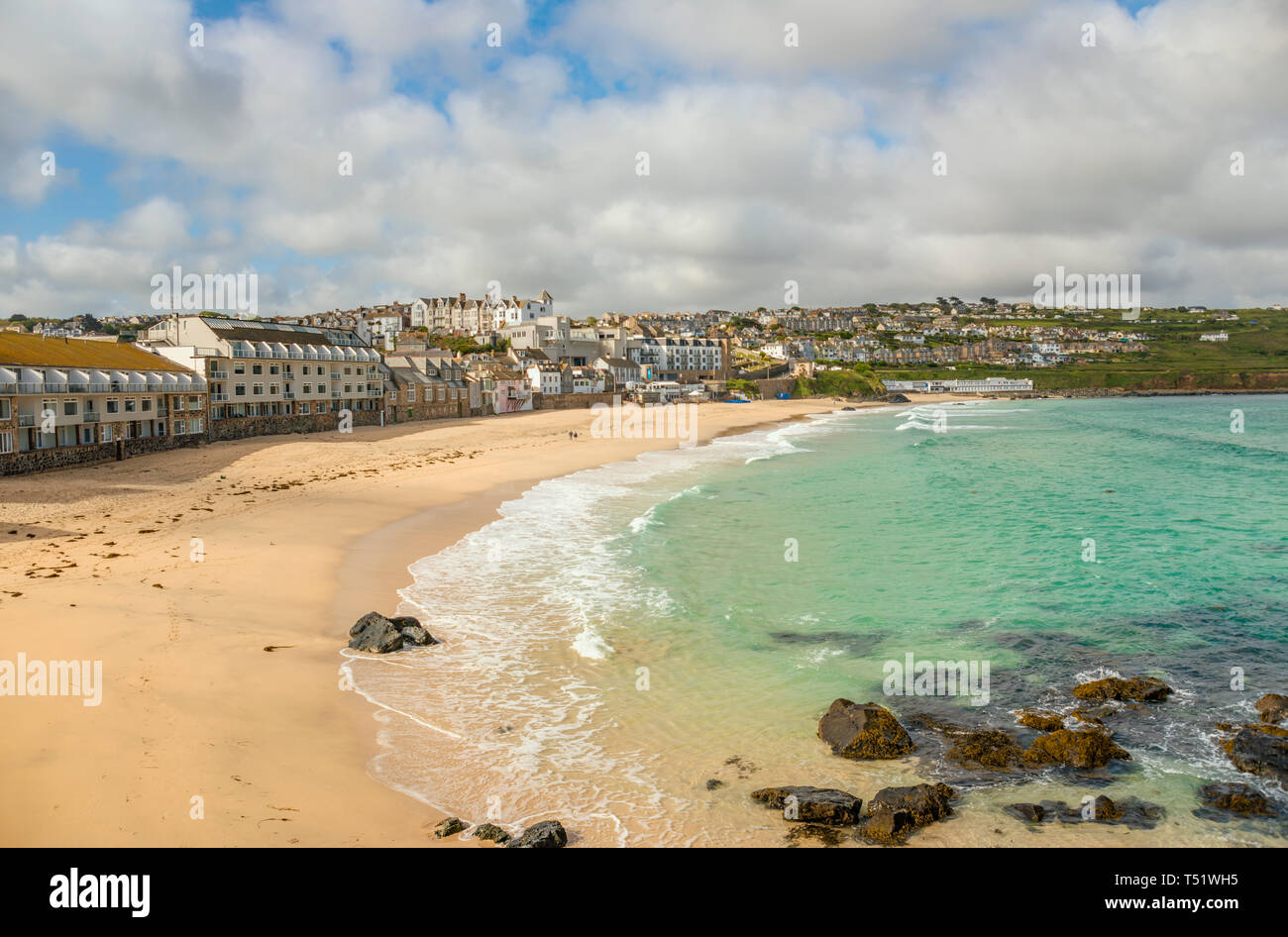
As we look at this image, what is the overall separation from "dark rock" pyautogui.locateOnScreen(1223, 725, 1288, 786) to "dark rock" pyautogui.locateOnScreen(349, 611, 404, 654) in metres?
13.9

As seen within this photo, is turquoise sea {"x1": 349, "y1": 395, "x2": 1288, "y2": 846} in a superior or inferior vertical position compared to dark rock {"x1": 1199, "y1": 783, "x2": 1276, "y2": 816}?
superior

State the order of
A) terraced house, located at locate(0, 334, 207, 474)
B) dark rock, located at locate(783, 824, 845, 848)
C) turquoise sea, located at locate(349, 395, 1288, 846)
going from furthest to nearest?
terraced house, located at locate(0, 334, 207, 474), turquoise sea, located at locate(349, 395, 1288, 846), dark rock, located at locate(783, 824, 845, 848)

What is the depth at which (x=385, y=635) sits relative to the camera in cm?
1433

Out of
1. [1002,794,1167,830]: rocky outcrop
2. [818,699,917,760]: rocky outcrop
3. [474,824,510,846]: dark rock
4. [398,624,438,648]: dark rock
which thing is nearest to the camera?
[474,824,510,846]: dark rock

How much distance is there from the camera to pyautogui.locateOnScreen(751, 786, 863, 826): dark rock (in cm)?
880

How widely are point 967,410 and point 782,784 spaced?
124 m

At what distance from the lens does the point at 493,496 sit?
109ft

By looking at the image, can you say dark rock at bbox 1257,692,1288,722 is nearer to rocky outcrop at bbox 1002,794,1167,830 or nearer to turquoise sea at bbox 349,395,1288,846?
turquoise sea at bbox 349,395,1288,846

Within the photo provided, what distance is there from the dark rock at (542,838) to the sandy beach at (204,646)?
1141mm

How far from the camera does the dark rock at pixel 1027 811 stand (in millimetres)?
8969

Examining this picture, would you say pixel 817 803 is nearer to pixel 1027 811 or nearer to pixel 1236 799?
pixel 1027 811

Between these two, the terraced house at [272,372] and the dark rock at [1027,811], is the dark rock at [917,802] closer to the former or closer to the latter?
the dark rock at [1027,811]

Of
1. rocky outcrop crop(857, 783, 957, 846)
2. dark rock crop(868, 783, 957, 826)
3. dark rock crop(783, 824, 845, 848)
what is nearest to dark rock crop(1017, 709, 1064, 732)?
rocky outcrop crop(857, 783, 957, 846)
